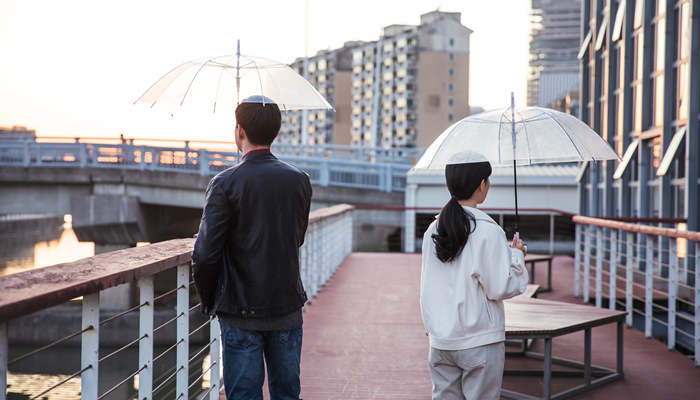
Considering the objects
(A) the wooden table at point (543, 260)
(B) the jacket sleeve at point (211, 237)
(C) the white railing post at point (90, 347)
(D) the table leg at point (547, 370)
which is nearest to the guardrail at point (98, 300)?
(C) the white railing post at point (90, 347)

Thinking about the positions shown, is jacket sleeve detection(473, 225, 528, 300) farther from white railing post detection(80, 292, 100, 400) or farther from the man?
white railing post detection(80, 292, 100, 400)

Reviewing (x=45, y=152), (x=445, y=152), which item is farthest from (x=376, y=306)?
(x=45, y=152)

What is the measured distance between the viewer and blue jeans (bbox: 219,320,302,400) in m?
2.79

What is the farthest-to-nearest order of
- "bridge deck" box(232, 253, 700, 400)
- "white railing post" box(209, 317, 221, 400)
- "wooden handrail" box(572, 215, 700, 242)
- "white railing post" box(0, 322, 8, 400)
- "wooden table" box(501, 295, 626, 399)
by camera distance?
"wooden handrail" box(572, 215, 700, 242) < "bridge deck" box(232, 253, 700, 400) < "wooden table" box(501, 295, 626, 399) < "white railing post" box(209, 317, 221, 400) < "white railing post" box(0, 322, 8, 400)

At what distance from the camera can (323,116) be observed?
138 metres

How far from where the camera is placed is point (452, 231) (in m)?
2.86

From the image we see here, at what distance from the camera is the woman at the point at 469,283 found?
289 cm

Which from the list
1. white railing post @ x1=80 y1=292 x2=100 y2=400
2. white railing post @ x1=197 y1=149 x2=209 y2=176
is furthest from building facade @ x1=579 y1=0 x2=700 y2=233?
white railing post @ x1=197 y1=149 x2=209 y2=176

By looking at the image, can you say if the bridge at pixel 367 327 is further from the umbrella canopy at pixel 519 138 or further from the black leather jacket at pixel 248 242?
the umbrella canopy at pixel 519 138

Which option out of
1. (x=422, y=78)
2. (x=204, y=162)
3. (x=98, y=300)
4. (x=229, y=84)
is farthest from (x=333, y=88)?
(x=98, y=300)

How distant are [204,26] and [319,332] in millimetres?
4919

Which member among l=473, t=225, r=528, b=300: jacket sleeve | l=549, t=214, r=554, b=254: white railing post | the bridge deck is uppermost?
l=473, t=225, r=528, b=300: jacket sleeve

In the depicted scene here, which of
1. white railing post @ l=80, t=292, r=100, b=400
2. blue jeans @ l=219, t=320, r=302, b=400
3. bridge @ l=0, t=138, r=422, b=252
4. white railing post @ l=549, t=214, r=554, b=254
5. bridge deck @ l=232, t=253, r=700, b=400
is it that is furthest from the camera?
bridge @ l=0, t=138, r=422, b=252

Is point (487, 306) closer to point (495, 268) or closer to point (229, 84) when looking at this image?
point (495, 268)
